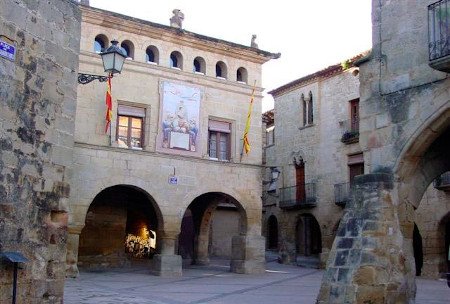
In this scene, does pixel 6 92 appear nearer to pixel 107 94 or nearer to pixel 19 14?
pixel 19 14

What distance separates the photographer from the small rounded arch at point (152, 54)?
58.1 ft

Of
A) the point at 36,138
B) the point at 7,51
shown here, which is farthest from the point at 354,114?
the point at 7,51

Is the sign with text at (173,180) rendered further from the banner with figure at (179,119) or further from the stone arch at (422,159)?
the stone arch at (422,159)

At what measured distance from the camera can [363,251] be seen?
7535 mm

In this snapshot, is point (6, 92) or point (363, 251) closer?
point (6, 92)

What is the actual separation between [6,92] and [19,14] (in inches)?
35.1

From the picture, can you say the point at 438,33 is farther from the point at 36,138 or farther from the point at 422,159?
the point at 36,138

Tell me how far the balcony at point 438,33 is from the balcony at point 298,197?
16.4m

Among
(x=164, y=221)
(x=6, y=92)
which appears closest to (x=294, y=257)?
(x=164, y=221)

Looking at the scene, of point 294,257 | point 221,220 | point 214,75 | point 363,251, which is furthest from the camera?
point 221,220

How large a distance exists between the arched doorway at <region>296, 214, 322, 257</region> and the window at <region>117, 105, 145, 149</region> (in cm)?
1109

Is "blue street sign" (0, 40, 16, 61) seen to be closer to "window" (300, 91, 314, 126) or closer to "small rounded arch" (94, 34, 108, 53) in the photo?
"small rounded arch" (94, 34, 108, 53)

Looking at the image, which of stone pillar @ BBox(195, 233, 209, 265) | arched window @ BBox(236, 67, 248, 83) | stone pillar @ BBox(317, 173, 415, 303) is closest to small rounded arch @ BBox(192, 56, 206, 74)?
arched window @ BBox(236, 67, 248, 83)

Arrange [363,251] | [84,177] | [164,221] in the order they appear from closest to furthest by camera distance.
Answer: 1. [363,251]
2. [84,177]
3. [164,221]
